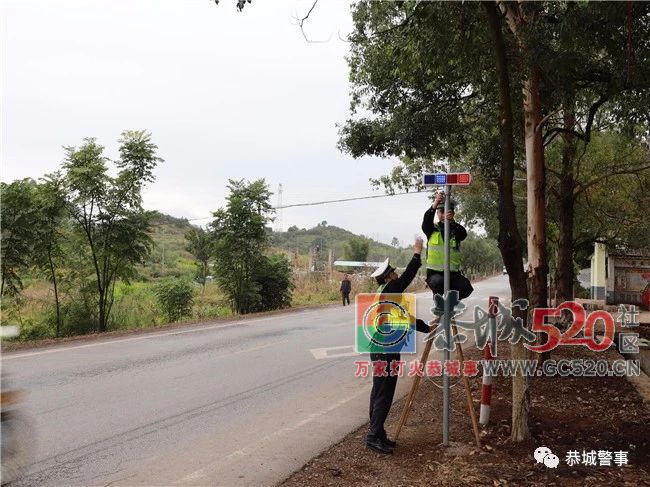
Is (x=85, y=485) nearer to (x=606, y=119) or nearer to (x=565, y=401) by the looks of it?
(x=565, y=401)

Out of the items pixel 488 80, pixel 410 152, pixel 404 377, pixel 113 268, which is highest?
pixel 488 80

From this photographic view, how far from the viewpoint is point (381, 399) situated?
5328 millimetres

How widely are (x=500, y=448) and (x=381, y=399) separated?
116cm

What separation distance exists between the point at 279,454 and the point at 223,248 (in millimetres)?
17016

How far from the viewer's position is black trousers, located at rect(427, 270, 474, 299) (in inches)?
219

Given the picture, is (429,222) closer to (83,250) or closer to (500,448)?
(500,448)

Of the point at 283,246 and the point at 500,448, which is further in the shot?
the point at 283,246

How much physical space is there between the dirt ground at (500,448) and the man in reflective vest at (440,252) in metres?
1.46

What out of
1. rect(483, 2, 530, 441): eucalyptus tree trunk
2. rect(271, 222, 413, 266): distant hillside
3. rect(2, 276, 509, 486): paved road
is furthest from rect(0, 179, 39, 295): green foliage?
rect(271, 222, 413, 266): distant hillside

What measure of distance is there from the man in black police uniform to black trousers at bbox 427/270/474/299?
49 cm

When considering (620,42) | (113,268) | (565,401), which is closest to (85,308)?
(113,268)

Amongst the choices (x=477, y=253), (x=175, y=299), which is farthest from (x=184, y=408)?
(x=477, y=253)

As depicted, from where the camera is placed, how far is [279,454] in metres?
5.40

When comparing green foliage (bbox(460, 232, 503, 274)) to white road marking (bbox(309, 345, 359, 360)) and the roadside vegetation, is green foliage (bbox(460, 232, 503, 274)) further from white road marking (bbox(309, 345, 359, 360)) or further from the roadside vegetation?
white road marking (bbox(309, 345, 359, 360))
